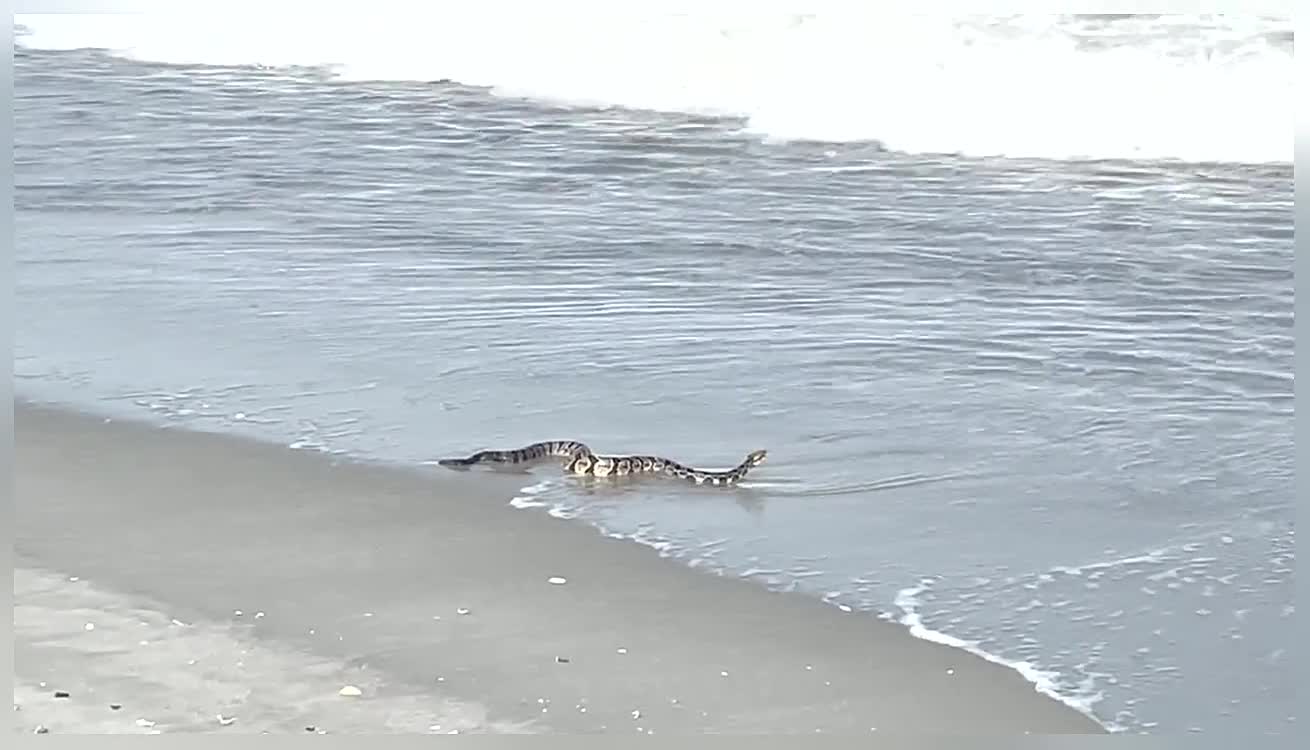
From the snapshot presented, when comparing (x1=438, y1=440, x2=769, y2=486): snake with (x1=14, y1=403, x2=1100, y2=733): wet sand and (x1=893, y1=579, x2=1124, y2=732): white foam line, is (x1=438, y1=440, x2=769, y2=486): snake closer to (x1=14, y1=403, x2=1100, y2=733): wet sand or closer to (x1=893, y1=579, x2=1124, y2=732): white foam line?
(x1=14, y1=403, x2=1100, y2=733): wet sand

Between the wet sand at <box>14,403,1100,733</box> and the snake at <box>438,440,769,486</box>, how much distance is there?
14cm

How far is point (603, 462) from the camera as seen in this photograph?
531 centimetres

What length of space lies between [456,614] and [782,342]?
2.68 meters

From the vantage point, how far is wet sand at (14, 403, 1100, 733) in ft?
12.0

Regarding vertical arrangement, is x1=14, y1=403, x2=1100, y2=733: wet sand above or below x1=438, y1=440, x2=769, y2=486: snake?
below

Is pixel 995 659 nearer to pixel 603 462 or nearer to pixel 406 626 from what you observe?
pixel 406 626

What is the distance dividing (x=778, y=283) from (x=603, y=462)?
96.2 inches

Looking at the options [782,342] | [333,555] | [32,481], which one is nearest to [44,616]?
[333,555]

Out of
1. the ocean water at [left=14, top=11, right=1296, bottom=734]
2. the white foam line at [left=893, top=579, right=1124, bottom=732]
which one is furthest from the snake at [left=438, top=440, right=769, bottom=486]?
the white foam line at [left=893, top=579, right=1124, bottom=732]

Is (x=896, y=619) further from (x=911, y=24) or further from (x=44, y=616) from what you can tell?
(x=911, y=24)

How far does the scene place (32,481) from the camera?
5.22 meters

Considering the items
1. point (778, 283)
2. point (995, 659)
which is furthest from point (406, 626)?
point (778, 283)

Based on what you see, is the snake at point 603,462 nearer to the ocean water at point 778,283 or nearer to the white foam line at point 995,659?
the ocean water at point 778,283

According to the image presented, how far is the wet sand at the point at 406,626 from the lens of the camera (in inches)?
144
